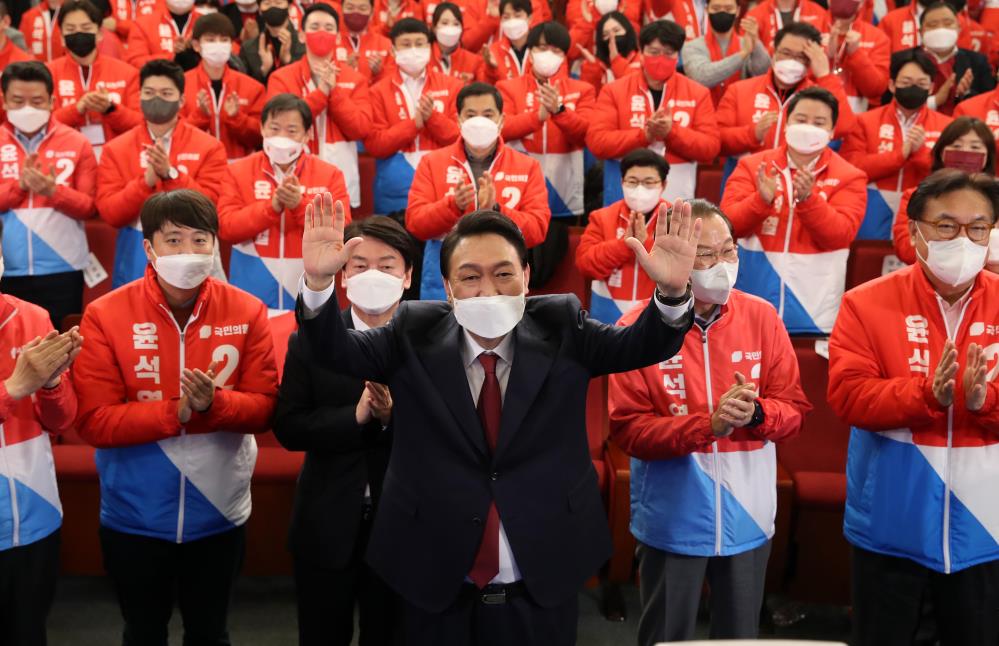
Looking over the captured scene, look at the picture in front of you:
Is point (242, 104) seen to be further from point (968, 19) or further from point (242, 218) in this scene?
point (968, 19)

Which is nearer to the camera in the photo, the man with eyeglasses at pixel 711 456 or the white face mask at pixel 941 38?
the man with eyeglasses at pixel 711 456

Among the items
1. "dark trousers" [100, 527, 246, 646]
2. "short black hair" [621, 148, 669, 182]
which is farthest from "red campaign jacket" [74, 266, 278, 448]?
"short black hair" [621, 148, 669, 182]

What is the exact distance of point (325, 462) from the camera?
2.85 meters

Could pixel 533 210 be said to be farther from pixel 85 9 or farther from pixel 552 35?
pixel 85 9

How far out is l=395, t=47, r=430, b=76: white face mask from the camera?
19.1 ft

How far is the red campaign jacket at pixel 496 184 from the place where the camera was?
15.6 ft

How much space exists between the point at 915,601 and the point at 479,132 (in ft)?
9.52

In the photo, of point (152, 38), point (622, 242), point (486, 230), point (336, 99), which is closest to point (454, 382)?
point (486, 230)

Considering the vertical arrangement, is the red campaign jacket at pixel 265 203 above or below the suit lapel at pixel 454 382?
above

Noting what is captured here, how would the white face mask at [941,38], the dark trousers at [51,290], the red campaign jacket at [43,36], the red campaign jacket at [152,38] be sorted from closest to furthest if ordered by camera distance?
the dark trousers at [51,290], the white face mask at [941,38], the red campaign jacket at [152,38], the red campaign jacket at [43,36]

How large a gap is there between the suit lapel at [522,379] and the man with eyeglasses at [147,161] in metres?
2.91

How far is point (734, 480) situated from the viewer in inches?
112

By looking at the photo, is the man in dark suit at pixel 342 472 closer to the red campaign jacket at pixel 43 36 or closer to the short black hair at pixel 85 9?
the short black hair at pixel 85 9

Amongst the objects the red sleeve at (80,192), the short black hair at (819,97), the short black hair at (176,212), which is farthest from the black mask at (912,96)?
the red sleeve at (80,192)
